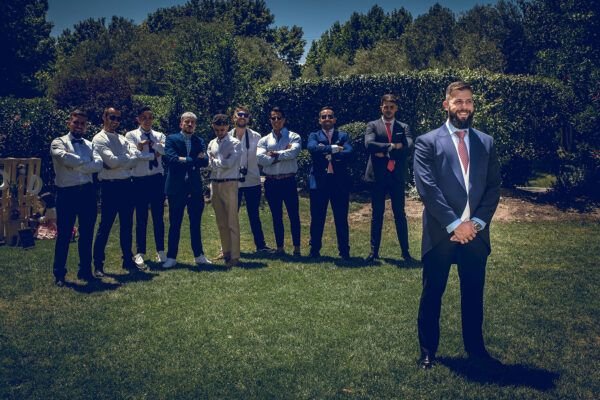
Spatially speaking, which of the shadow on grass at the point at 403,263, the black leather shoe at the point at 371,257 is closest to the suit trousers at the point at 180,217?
the black leather shoe at the point at 371,257

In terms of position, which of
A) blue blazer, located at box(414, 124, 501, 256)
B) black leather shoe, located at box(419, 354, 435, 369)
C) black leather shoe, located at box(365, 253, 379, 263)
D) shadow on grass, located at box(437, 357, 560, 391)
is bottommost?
shadow on grass, located at box(437, 357, 560, 391)

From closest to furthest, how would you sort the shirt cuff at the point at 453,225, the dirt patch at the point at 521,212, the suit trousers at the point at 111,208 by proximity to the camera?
the shirt cuff at the point at 453,225
the suit trousers at the point at 111,208
the dirt patch at the point at 521,212

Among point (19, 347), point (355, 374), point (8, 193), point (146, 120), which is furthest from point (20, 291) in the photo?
point (355, 374)

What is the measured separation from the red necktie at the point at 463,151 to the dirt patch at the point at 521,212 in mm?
8034

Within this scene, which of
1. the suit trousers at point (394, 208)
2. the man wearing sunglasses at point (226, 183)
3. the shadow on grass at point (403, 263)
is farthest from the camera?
the suit trousers at point (394, 208)

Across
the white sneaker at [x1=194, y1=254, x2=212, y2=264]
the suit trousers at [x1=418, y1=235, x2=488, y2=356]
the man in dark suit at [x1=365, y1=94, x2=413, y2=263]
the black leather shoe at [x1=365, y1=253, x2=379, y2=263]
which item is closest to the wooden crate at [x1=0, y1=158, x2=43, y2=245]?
the white sneaker at [x1=194, y1=254, x2=212, y2=264]

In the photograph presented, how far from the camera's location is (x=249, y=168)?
10141mm

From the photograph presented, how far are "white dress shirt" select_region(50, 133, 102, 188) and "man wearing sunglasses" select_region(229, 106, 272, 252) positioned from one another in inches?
101

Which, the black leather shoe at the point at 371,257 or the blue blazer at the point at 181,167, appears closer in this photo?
the blue blazer at the point at 181,167

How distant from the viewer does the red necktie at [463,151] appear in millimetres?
5258

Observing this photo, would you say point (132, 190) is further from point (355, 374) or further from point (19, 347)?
point (355, 374)

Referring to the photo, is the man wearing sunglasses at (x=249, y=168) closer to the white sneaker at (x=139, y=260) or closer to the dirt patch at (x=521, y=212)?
the white sneaker at (x=139, y=260)

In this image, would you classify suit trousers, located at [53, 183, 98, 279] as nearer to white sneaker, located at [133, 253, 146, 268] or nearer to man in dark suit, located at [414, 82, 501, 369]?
white sneaker, located at [133, 253, 146, 268]

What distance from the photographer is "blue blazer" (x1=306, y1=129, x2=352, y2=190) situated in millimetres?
9625
